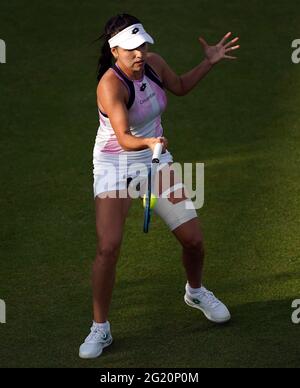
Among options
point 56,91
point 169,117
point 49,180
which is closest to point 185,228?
point 49,180

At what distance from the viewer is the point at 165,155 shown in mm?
7191

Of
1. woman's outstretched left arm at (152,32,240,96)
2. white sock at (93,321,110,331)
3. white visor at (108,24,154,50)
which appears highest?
white visor at (108,24,154,50)

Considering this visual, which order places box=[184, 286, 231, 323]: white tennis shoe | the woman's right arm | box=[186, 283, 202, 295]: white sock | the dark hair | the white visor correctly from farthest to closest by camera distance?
box=[186, 283, 202, 295]: white sock
box=[184, 286, 231, 323]: white tennis shoe
the dark hair
the white visor
the woman's right arm

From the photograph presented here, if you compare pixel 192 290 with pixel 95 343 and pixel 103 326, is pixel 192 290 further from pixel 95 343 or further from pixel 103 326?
pixel 95 343

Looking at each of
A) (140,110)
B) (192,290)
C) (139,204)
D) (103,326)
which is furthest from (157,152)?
(139,204)

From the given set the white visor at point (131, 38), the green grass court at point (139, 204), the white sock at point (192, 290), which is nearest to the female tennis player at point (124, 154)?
the white visor at point (131, 38)

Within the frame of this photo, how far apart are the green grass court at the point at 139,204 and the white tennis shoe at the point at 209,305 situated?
66 millimetres

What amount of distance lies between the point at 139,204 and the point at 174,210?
2177 millimetres

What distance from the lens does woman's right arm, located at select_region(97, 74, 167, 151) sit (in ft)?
21.6

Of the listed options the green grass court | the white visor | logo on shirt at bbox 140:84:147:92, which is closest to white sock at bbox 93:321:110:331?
the green grass court

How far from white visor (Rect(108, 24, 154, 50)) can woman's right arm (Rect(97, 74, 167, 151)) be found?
0.21 meters

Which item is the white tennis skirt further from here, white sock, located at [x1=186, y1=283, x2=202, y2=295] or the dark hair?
white sock, located at [x1=186, y1=283, x2=202, y2=295]

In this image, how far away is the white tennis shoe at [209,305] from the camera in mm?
7254

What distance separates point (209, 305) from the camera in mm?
7297
